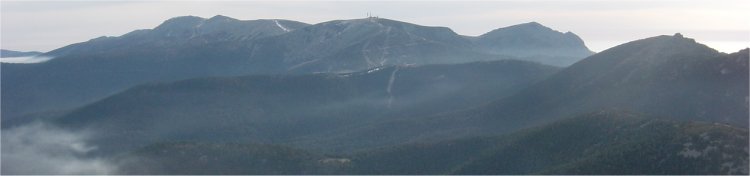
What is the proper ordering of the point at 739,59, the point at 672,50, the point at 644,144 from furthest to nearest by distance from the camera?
the point at 672,50 → the point at 739,59 → the point at 644,144

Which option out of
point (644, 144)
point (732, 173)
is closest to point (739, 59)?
point (644, 144)

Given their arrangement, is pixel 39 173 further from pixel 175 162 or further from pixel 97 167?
pixel 175 162

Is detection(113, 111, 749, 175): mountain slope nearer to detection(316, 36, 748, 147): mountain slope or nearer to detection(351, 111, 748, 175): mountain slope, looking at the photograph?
detection(351, 111, 748, 175): mountain slope

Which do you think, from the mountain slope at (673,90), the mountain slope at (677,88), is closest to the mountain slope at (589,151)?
the mountain slope at (673,90)

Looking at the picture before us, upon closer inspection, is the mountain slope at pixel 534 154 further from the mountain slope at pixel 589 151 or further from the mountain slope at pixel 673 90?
the mountain slope at pixel 673 90

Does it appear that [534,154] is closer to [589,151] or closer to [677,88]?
[589,151]

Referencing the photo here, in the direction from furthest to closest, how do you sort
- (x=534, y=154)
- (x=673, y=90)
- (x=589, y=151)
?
(x=673, y=90) → (x=534, y=154) → (x=589, y=151)

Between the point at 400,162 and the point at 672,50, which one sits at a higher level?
the point at 672,50

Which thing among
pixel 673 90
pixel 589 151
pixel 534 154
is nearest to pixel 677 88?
pixel 673 90
